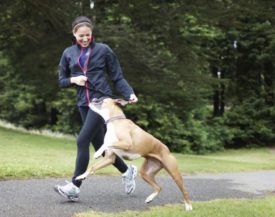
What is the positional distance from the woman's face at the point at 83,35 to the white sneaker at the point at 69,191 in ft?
5.88

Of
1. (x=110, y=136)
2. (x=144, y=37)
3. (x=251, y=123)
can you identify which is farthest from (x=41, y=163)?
(x=251, y=123)

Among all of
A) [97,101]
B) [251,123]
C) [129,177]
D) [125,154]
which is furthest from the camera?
[251,123]

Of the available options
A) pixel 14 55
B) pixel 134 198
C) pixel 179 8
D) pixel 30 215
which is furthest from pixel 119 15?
pixel 30 215

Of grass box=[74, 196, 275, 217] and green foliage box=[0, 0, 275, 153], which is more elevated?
green foliage box=[0, 0, 275, 153]

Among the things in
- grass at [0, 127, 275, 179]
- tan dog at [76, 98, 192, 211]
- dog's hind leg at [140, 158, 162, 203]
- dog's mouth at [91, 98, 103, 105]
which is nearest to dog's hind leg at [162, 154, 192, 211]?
tan dog at [76, 98, 192, 211]

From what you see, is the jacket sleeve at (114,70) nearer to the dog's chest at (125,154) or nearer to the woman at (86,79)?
the woman at (86,79)

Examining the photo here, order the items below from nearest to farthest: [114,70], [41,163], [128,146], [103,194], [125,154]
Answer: [128,146], [125,154], [114,70], [103,194], [41,163]

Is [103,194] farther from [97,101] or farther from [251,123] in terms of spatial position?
[251,123]

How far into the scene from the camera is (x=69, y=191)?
670cm

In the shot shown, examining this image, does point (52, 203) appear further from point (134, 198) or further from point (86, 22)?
point (86, 22)

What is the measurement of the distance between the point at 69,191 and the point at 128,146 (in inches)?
44.8

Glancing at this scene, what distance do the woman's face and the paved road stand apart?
2.03m

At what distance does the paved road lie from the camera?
6.39m

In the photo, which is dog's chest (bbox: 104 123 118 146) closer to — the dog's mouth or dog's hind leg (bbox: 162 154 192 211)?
the dog's mouth
